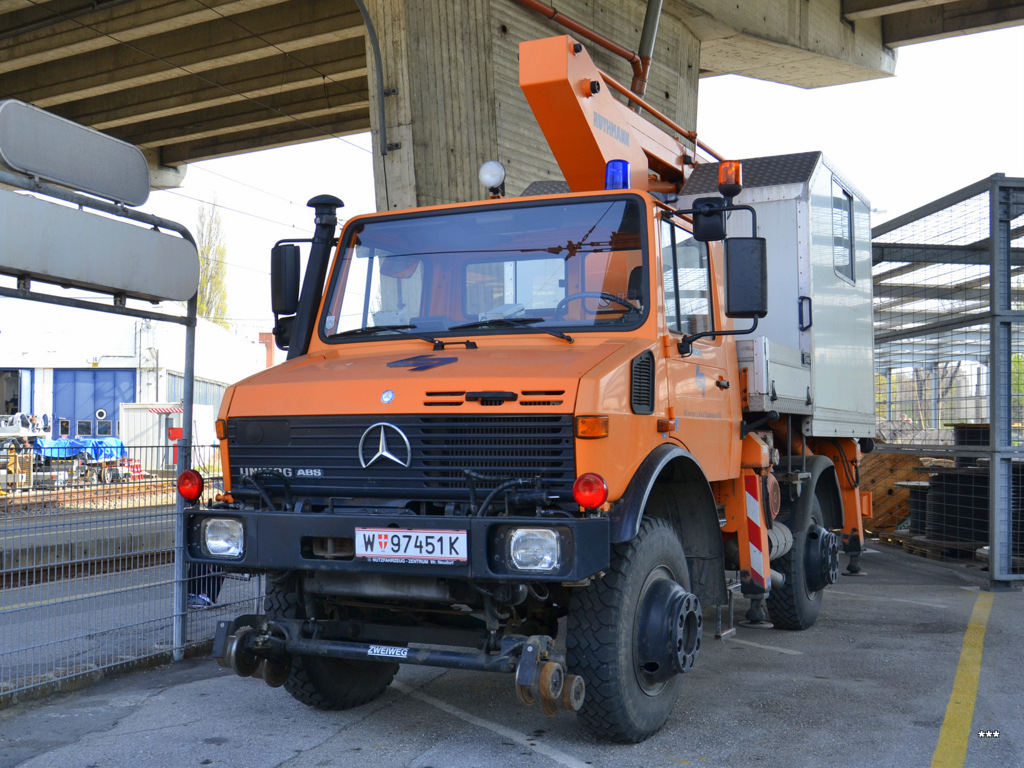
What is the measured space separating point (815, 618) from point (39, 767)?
5.63 metres

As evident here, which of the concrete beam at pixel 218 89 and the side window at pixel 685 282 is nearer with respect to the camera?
the side window at pixel 685 282

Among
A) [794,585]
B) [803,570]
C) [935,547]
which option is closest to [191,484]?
[794,585]

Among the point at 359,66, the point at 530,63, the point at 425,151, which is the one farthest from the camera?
the point at 359,66

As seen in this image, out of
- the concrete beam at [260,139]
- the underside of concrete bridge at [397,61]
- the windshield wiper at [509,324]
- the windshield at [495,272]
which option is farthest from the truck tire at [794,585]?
the concrete beam at [260,139]

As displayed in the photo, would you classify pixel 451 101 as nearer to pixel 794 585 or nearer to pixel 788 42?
pixel 794 585

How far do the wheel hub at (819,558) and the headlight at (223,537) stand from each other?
15.5 feet

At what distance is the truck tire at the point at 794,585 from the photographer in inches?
291

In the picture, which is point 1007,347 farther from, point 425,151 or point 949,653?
point 425,151

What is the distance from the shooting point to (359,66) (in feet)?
62.4

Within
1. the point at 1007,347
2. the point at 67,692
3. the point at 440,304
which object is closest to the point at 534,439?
the point at 440,304

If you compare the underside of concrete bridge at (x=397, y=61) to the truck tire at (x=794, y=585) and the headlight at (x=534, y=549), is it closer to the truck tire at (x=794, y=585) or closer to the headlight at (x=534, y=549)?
the truck tire at (x=794, y=585)

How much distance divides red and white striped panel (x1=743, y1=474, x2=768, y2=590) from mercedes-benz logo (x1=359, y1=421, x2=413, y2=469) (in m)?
2.62

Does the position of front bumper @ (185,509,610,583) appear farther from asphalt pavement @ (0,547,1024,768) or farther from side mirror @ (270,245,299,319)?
side mirror @ (270,245,299,319)

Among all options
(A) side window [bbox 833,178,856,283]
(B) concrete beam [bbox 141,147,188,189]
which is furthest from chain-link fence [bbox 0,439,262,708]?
(B) concrete beam [bbox 141,147,188,189]
